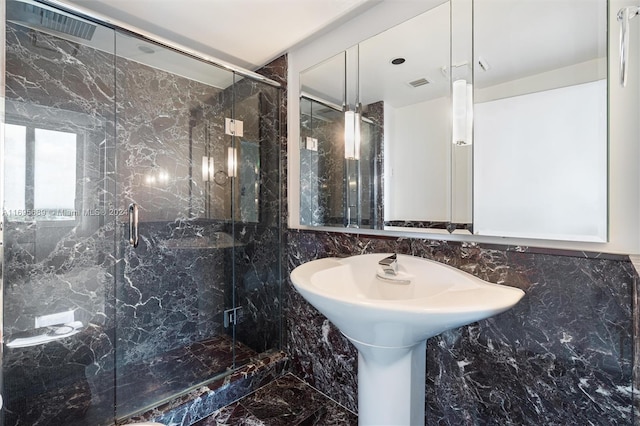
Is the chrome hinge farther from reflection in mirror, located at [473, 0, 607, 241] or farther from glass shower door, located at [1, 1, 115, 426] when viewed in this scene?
reflection in mirror, located at [473, 0, 607, 241]

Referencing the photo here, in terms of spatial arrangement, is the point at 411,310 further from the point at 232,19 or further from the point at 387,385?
the point at 232,19

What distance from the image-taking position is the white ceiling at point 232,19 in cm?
141

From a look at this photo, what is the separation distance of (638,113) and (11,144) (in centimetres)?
256

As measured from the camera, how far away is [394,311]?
0.79 meters

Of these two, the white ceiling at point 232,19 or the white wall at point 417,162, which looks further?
the white ceiling at point 232,19

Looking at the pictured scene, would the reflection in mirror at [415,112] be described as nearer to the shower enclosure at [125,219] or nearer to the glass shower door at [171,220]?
the shower enclosure at [125,219]

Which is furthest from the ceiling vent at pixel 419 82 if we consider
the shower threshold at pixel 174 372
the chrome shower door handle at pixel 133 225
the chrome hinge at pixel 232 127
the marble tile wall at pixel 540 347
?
the shower threshold at pixel 174 372

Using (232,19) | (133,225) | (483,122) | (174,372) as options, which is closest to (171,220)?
(133,225)

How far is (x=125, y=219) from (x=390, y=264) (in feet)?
5.37

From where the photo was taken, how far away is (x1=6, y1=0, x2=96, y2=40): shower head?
4.33ft

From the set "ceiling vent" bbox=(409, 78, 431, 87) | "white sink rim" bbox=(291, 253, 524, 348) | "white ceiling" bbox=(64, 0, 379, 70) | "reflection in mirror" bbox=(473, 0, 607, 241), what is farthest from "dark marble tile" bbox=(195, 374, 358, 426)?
"white ceiling" bbox=(64, 0, 379, 70)

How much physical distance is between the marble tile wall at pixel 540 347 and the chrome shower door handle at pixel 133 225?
1.59 metres

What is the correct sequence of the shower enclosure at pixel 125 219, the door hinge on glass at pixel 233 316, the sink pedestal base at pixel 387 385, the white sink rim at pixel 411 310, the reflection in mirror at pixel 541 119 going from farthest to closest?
1. the door hinge on glass at pixel 233 316
2. the shower enclosure at pixel 125 219
3. the sink pedestal base at pixel 387 385
4. the reflection in mirror at pixel 541 119
5. the white sink rim at pixel 411 310

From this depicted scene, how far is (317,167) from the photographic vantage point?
5.79 ft
